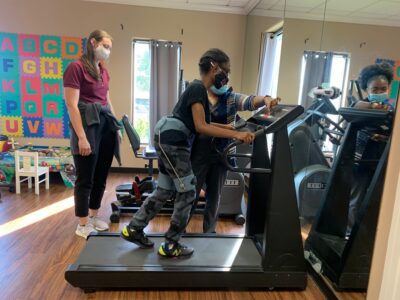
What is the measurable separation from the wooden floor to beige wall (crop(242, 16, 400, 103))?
5.29 ft

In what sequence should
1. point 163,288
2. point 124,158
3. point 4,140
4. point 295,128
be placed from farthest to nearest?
point 124,158
point 4,140
point 295,128
point 163,288

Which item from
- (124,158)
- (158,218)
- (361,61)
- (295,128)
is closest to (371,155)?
(361,61)

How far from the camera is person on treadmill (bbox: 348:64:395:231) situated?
1.95 meters

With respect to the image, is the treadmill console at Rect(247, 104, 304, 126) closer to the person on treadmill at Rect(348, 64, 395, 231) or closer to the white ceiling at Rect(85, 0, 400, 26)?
the person on treadmill at Rect(348, 64, 395, 231)

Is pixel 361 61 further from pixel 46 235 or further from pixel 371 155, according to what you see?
pixel 46 235

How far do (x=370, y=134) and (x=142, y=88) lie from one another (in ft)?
11.9

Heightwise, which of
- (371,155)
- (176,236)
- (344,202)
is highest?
(371,155)

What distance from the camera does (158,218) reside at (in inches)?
126

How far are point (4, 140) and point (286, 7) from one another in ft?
13.2

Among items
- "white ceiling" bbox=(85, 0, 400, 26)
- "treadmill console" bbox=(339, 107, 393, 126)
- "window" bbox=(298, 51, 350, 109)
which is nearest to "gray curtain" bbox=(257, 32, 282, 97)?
"white ceiling" bbox=(85, 0, 400, 26)

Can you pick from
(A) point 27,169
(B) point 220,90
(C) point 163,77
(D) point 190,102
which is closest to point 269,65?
(C) point 163,77

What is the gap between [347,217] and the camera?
239 cm

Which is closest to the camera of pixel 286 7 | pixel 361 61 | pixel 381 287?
pixel 381 287

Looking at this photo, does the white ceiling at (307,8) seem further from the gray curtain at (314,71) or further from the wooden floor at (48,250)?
the wooden floor at (48,250)
